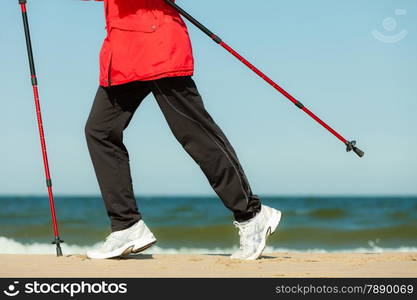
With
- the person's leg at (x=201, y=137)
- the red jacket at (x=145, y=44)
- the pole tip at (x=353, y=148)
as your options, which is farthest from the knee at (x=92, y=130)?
the pole tip at (x=353, y=148)

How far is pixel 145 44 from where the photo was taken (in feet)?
13.4

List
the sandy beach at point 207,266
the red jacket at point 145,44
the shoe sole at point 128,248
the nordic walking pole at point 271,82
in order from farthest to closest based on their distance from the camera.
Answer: the shoe sole at point 128,248
the nordic walking pole at point 271,82
the red jacket at point 145,44
the sandy beach at point 207,266

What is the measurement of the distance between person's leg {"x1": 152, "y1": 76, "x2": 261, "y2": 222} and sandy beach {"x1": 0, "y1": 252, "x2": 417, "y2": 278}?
0.43 meters

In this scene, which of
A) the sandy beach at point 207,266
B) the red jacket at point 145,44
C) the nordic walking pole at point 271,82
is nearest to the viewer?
the sandy beach at point 207,266

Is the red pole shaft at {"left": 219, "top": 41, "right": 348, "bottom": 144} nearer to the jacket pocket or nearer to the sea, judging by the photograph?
the jacket pocket

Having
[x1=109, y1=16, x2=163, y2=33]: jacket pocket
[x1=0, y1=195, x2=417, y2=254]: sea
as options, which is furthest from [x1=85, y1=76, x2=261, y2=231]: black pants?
[x1=0, y1=195, x2=417, y2=254]: sea

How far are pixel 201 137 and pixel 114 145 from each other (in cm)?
59

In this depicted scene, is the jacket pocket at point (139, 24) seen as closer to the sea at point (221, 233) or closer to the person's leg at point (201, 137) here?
the person's leg at point (201, 137)

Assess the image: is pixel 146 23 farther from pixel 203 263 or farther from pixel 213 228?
pixel 213 228

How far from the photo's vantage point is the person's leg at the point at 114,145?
4.31 metres

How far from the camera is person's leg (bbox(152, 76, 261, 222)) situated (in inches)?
163

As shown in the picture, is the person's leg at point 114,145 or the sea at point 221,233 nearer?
the person's leg at point 114,145

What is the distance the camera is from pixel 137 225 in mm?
4449

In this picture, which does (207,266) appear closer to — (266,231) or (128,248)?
(266,231)
